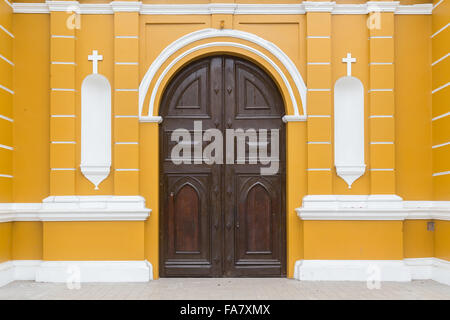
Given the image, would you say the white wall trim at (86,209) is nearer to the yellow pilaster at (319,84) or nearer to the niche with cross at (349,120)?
the yellow pilaster at (319,84)

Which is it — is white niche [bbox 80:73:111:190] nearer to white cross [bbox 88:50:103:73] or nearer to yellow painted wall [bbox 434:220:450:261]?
white cross [bbox 88:50:103:73]

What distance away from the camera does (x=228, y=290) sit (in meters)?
7.07

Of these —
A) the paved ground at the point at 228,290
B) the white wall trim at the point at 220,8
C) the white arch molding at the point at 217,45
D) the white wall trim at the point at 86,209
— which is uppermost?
the white wall trim at the point at 220,8

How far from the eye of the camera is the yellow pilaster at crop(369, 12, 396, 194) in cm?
784

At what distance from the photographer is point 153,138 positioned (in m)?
7.93

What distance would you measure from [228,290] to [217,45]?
12.8 feet

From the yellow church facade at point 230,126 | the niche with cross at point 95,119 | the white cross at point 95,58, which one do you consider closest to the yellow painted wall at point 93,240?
the yellow church facade at point 230,126

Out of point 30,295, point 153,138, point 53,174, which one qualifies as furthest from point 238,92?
point 30,295

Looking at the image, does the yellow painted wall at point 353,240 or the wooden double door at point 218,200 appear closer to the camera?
the yellow painted wall at point 353,240

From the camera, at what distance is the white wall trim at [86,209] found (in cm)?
760

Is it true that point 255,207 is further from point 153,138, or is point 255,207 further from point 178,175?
point 153,138

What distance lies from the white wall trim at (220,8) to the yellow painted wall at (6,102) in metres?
0.37

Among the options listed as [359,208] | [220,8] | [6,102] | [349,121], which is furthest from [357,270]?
[6,102]

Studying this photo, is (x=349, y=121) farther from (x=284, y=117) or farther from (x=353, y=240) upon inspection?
(x=353, y=240)
